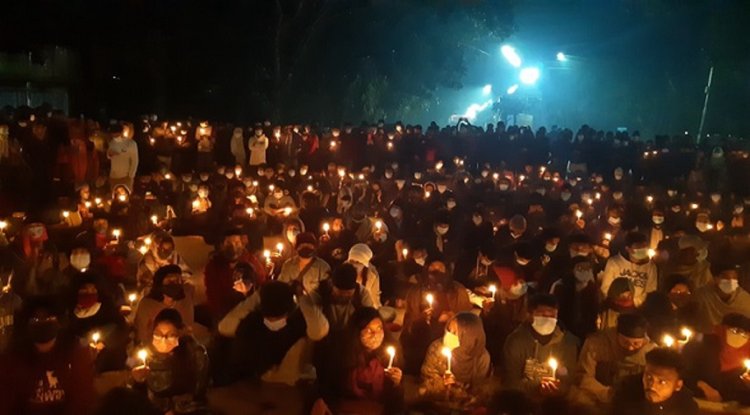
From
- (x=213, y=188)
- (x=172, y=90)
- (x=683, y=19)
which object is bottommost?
(x=213, y=188)

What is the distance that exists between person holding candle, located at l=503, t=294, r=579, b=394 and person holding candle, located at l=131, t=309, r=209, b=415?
221 centimetres

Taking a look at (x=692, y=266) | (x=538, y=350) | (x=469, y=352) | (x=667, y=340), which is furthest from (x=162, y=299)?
(x=692, y=266)

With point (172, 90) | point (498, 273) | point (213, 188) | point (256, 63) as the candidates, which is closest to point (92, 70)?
point (172, 90)

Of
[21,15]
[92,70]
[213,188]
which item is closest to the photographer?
[213,188]

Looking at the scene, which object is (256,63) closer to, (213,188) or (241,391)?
(213,188)

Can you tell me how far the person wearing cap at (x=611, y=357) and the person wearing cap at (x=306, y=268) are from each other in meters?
2.32

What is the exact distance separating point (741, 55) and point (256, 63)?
16.7m

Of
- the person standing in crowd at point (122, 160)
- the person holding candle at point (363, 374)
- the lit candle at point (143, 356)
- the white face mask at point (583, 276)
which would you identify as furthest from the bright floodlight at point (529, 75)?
the lit candle at point (143, 356)

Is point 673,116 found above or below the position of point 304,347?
above

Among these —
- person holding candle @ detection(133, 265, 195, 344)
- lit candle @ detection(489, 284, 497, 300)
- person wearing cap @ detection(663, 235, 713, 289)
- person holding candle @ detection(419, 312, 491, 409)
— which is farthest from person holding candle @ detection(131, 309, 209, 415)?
person wearing cap @ detection(663, 235, 713, 289)

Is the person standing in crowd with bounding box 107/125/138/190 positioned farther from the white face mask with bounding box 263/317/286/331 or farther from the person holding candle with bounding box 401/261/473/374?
the white face mask with bounding box 263/317/286/331

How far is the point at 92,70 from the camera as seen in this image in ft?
79.6

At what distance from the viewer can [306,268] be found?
7035mm

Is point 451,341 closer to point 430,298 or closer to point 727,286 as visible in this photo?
point 430,298
